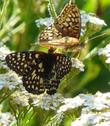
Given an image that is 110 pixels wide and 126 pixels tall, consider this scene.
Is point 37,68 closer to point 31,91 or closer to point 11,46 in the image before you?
point 31,91

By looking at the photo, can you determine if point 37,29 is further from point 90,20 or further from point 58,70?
point 58,70

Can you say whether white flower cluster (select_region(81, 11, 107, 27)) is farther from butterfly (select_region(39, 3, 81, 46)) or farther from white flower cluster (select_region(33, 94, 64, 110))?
white flower cluster (select_region(33, 94, 64, 110))

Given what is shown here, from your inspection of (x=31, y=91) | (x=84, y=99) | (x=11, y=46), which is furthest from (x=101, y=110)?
(x=11, y=46)

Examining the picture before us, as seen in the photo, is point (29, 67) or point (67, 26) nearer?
point (29, 67)

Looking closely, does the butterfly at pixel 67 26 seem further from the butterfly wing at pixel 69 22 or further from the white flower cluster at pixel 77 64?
the white flower cluster at pixel 77 64

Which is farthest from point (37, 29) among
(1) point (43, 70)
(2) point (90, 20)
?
(1) point (43, 70)

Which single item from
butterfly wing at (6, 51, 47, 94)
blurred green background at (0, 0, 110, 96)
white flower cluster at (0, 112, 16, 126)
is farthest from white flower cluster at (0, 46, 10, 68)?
blurred green background at (0, 0, 110, 96)
